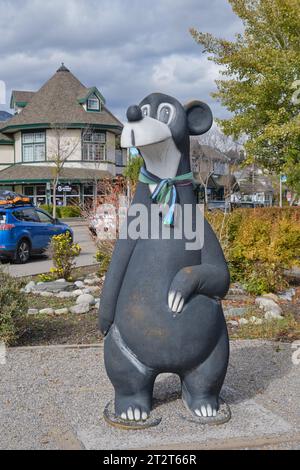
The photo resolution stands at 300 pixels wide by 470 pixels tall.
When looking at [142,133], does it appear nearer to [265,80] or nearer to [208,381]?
[208,381]

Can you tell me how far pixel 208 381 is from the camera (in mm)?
3775

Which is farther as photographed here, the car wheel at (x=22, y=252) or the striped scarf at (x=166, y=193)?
the car wheel at (x=22, y=252)

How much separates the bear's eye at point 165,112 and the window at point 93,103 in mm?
34684

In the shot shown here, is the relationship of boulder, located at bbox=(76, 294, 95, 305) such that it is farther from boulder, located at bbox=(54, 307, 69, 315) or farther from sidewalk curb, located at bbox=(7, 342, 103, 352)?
sidewalk curb, located at bbox=(7, 342, 103, 352)

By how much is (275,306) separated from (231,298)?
1.01 metres

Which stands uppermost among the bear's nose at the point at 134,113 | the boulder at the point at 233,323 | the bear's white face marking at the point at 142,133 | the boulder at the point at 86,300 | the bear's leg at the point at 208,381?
the bear's nose at the point at 134,113

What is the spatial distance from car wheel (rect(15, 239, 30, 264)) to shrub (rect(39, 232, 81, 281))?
10.9ft

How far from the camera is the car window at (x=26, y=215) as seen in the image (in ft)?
45.5

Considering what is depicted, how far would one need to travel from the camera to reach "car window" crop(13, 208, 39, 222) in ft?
45.5

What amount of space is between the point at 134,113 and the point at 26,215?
36.6 feet

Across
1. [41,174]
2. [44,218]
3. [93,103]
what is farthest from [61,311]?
[93,103]

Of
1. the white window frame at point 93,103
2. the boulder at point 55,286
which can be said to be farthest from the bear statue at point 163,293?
the white window frame at point 93,103

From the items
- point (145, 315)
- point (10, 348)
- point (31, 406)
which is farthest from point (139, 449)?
point (10, 348)

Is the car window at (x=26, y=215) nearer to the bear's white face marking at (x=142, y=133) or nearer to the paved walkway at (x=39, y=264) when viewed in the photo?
the paved walkway at (x=39, y=264)
